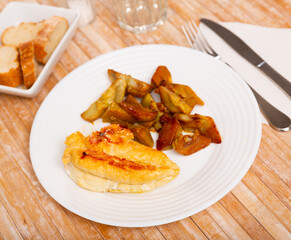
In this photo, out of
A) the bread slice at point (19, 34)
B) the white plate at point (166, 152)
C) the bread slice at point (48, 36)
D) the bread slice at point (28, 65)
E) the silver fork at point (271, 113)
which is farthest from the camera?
the bread slice at point (19, 34)

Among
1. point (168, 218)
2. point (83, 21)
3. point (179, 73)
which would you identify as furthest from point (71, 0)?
point (168, 218)

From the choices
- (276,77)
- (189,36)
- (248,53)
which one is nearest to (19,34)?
(189,36)

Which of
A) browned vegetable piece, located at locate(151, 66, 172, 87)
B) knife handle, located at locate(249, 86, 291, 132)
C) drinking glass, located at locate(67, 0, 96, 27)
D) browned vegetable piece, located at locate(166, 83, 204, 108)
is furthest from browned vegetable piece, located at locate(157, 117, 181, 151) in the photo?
drinking glass, located at locate(67, 0, 96, 27)

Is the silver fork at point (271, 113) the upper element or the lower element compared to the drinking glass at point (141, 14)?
upper

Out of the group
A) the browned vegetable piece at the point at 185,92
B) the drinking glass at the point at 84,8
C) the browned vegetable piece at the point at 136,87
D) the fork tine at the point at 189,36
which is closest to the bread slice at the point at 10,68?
the drinking glass at the point at 84,8

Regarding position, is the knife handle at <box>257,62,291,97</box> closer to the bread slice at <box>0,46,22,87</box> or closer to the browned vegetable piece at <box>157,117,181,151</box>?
the browned vegetable piece at <box>157,117,181,151</box>

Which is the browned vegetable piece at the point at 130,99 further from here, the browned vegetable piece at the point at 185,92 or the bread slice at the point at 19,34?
the bread slice at the point at 19,34

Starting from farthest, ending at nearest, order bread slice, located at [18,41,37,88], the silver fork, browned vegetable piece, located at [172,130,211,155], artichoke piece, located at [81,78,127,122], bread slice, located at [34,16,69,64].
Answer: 1. bread slice, located at [34,16,69,64]
2. bread slice, located at [18,41,37,88]
3. artichoke piece, located at [81,78,127,122]
4. the silver fork
5. browned vegetable piece, located at [172,130,211,155]
